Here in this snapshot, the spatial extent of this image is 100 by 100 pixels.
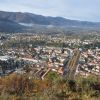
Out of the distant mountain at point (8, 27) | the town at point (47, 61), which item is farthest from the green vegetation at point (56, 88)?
the distant mountain at point (8, 27)

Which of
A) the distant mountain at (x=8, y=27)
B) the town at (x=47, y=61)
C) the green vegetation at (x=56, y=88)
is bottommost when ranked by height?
the distant mountain at (x=8, y=27)

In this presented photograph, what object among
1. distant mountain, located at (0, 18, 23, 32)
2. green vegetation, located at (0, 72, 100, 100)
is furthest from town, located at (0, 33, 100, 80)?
distant mountain, located at (0, 18, 23, 32)

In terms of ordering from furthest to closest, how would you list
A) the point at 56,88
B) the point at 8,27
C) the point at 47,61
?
the point at 8,27, the point at 47,61, the point at 56,88

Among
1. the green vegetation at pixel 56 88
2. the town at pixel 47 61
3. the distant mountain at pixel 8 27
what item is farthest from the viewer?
the distant mountain at pixel 8 27

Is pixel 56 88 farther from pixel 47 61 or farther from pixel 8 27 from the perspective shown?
pixel 8 27

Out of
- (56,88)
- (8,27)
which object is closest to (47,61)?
(56,88)

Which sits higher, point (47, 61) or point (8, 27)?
point (47, 61)

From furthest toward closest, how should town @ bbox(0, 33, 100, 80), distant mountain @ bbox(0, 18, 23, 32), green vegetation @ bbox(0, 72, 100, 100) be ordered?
1. distant mountain @ bbox(0, 18, 23, 32)
2. town @ bbox(0, 33, 100, 80)
3. green vegetation @ bbox(0, 72, 100, 100)

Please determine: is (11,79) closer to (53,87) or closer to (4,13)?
(53,87)

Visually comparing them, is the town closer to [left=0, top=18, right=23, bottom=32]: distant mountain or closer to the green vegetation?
the green vegetation

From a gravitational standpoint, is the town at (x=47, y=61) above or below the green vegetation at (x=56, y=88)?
below

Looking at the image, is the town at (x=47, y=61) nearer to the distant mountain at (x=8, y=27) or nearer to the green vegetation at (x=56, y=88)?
the green vegetation at (x=56, y=88)
